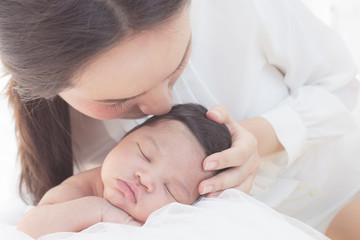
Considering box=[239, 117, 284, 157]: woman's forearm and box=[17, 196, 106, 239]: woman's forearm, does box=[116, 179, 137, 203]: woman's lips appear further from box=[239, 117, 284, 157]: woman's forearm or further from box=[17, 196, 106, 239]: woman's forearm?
box=[239, 117, 284, 157]: woman's forearm

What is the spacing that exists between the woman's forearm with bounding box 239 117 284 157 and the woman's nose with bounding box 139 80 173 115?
1.03 ft

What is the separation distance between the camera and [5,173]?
5.81 ft

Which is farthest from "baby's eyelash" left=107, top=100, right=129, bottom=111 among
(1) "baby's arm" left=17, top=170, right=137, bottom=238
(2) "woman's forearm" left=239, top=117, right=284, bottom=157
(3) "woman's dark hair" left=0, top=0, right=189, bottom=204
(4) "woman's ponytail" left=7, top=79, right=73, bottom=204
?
(2) "woman's forearm" left=239, top=117, right=284, bottom=157

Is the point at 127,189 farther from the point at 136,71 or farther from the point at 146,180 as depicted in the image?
the point at 136,71

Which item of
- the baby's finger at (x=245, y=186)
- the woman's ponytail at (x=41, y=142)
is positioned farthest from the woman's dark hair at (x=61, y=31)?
the baby's finger at (x=245, y=186)

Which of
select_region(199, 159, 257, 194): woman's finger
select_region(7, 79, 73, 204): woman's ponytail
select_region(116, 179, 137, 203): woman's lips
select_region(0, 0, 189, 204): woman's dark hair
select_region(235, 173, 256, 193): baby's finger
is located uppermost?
select_region(0, 0, 189, 204): woman's dark hair

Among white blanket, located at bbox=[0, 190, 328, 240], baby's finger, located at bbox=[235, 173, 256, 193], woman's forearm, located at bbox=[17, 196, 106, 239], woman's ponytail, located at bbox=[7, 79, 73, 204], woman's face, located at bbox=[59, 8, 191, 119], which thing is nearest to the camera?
white blanket, located at bbox=[0, 190, 328, 240]

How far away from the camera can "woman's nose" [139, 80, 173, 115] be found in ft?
3.37

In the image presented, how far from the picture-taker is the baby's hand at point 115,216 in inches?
41.3

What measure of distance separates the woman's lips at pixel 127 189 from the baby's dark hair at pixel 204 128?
0.58 feet

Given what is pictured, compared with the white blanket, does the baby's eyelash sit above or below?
above

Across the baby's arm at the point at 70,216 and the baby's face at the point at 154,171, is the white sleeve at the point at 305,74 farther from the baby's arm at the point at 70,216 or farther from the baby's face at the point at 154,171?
the baby's arm at the point at 70,216

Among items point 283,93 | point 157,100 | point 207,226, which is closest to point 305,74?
point 283,93

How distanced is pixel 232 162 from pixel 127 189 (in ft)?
0.82
